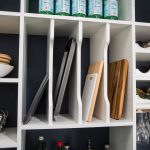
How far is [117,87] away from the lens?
123 cm

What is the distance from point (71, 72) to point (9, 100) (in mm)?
424

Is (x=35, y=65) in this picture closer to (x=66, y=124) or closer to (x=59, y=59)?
(x=59, y=59)

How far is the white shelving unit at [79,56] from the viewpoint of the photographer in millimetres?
1038

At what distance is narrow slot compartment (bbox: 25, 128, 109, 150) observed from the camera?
1.37 m

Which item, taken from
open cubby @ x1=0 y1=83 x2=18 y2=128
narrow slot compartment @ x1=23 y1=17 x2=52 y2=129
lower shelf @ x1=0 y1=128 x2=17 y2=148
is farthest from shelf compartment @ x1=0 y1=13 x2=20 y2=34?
lower shelf @ x1=0 y1=128 x2=17 y2=148

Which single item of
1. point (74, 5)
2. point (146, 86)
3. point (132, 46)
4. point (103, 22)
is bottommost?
point (146, 86)

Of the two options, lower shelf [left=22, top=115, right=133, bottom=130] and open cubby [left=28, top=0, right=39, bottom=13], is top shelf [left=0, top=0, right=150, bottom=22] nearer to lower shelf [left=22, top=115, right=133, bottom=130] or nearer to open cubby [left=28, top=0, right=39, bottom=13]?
open cubby [left=28, top=0, right=39, bottom=13]

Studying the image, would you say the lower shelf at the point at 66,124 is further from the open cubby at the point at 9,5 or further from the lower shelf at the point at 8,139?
the open cubby at the point at 9,5

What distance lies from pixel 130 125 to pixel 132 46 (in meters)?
0.42

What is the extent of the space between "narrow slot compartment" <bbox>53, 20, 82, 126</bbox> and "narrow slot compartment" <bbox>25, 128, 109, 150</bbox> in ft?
0.47

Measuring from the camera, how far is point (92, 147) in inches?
57.1

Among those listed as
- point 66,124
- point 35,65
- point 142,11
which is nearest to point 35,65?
point 35,65

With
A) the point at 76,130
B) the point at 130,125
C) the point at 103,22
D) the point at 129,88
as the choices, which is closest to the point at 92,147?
the point at 76,130

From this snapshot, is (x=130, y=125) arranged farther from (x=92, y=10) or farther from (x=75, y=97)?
(x=92, y=10)
